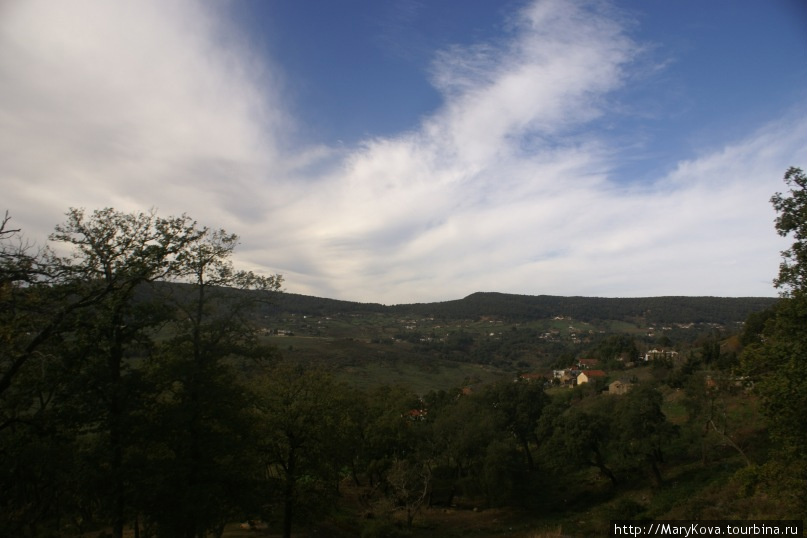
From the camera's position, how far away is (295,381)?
75.4 ft

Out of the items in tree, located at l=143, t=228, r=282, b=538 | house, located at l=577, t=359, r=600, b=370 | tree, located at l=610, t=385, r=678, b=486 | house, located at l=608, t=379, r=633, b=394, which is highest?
tree, located at l=143, t=228, r=282, b=538

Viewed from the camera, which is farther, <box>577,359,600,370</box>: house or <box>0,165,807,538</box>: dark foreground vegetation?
<box>577,359,600,370</box>: house

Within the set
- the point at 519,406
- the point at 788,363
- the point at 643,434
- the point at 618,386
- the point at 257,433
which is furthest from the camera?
the point at 618,386

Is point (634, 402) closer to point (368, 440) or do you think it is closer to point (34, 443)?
point (368, 440)

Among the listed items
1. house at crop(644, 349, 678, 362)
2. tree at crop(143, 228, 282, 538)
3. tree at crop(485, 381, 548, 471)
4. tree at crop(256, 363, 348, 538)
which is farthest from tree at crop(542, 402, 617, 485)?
house at crop(644, 349, 678, 362)

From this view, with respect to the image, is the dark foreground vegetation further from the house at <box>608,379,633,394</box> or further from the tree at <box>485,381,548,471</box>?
the house at <box>608,379,633,394</box>

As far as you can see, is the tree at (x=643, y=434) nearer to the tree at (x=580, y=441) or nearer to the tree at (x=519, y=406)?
the tree at (x=580, y=441)

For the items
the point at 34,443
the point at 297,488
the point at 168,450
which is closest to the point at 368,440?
the point at 297,488

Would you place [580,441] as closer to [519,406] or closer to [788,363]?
[519,406]

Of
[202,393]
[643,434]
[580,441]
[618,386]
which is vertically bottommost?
[618,386]

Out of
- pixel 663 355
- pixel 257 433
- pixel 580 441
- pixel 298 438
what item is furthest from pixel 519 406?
pixel 663 355

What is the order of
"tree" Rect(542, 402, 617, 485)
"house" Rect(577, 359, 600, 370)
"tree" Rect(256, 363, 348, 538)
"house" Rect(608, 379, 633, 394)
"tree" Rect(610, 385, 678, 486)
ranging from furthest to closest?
"house" Rect(577, 359, 600, 370), "house" Rect(608, 379, 633, 394), "tree" Rect(542, 402, 617, 485), "tree" Rect(610, 385, 678, 486), "tree" Rect(256, 363, 348, 538)

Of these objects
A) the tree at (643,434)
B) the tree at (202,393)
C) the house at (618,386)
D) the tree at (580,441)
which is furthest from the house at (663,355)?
the tree at (202,393)

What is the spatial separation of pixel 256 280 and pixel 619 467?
100ft
